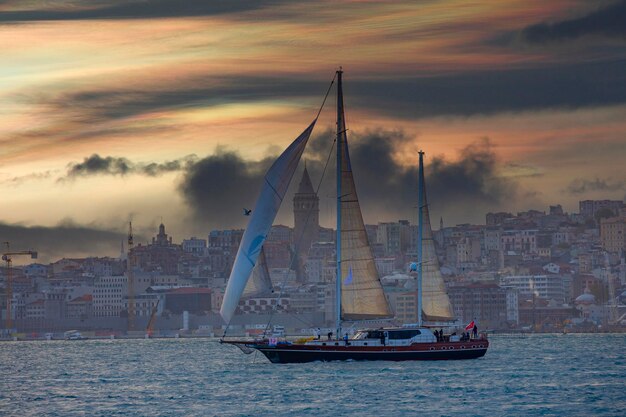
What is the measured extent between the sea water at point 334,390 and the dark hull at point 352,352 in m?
0.37

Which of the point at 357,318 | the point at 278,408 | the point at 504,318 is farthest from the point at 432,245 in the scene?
the point at 504,318

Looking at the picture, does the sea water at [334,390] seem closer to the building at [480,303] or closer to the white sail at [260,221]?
the white sail at [260,221]

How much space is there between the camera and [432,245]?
59094mm

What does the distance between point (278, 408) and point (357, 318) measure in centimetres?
1278

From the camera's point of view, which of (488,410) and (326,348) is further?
(326,348)

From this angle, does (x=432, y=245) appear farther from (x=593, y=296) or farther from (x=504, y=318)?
(x=593, y=296)

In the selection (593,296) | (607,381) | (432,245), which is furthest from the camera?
(593,296)

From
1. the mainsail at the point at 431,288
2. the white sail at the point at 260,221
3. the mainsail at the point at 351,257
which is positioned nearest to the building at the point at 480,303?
the mainsail at the point at 431,288

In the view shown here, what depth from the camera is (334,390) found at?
45.9 metres

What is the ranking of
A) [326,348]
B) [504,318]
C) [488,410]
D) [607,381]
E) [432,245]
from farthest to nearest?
1. [504,318]
2. [432,245]
3. [326,348]
4. [607,381]
5. [488,410]

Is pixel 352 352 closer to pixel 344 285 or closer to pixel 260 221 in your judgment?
pixel 344 285

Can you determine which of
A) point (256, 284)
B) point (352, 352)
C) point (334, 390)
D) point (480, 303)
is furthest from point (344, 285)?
point (480, 303)

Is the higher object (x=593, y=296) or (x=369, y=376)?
(x=593, y=296)

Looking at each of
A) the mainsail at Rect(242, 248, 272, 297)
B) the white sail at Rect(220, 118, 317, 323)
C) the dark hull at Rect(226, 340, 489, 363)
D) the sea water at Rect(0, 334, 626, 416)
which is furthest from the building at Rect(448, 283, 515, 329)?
the white sail at Rect(220, 118, 317, 323)
